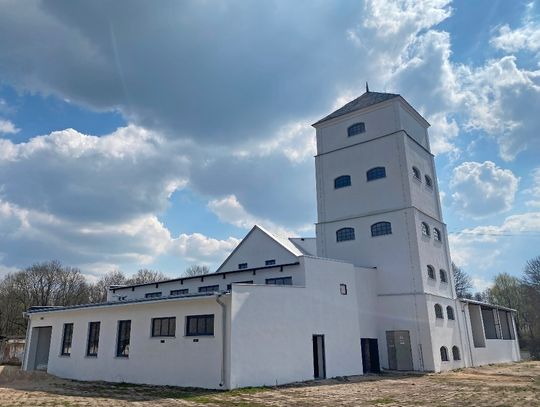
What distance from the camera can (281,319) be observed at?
58.7 ft

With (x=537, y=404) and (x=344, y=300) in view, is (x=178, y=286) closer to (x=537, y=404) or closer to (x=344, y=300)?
(x=344, y=300)

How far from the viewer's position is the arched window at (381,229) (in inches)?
1013

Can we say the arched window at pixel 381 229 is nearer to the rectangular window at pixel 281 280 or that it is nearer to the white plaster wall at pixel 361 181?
the white plaster wall at pixel 361 181

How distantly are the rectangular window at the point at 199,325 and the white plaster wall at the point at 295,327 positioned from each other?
112 centimetres

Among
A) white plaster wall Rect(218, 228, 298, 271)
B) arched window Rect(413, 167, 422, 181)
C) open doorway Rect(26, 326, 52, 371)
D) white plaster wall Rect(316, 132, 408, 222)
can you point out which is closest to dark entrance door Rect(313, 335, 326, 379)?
white plaster wall Rect(218, 228, 298, 271)

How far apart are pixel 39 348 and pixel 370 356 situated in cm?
1886

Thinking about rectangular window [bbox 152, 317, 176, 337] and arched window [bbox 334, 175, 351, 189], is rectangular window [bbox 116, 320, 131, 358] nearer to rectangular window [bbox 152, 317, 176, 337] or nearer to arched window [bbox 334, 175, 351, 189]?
rectangular window [bbox 152, 317, 176, 337]

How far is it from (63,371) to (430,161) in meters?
26.1

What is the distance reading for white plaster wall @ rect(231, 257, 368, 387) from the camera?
1630cm

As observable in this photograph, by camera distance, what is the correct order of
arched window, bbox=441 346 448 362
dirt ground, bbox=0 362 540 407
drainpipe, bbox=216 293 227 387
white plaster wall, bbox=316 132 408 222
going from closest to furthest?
dirt ground, bbox=0 362 540 407, drainpipe, bbox=216 293 227 387, arched window, bbox=441 346 448 362, white plaster wall, bbox=316 132 408 222

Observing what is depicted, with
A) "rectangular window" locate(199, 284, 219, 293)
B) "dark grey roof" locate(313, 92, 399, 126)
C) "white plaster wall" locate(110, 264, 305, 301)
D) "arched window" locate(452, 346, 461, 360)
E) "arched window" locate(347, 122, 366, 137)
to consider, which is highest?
"dark grey roof" locate(313, 92, 399, 126)

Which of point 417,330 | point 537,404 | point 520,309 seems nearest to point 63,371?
point 417,330

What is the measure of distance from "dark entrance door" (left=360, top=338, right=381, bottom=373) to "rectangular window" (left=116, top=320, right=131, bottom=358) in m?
12.0

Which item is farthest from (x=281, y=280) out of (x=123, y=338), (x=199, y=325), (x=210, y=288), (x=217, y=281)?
(x=123, y=338)
